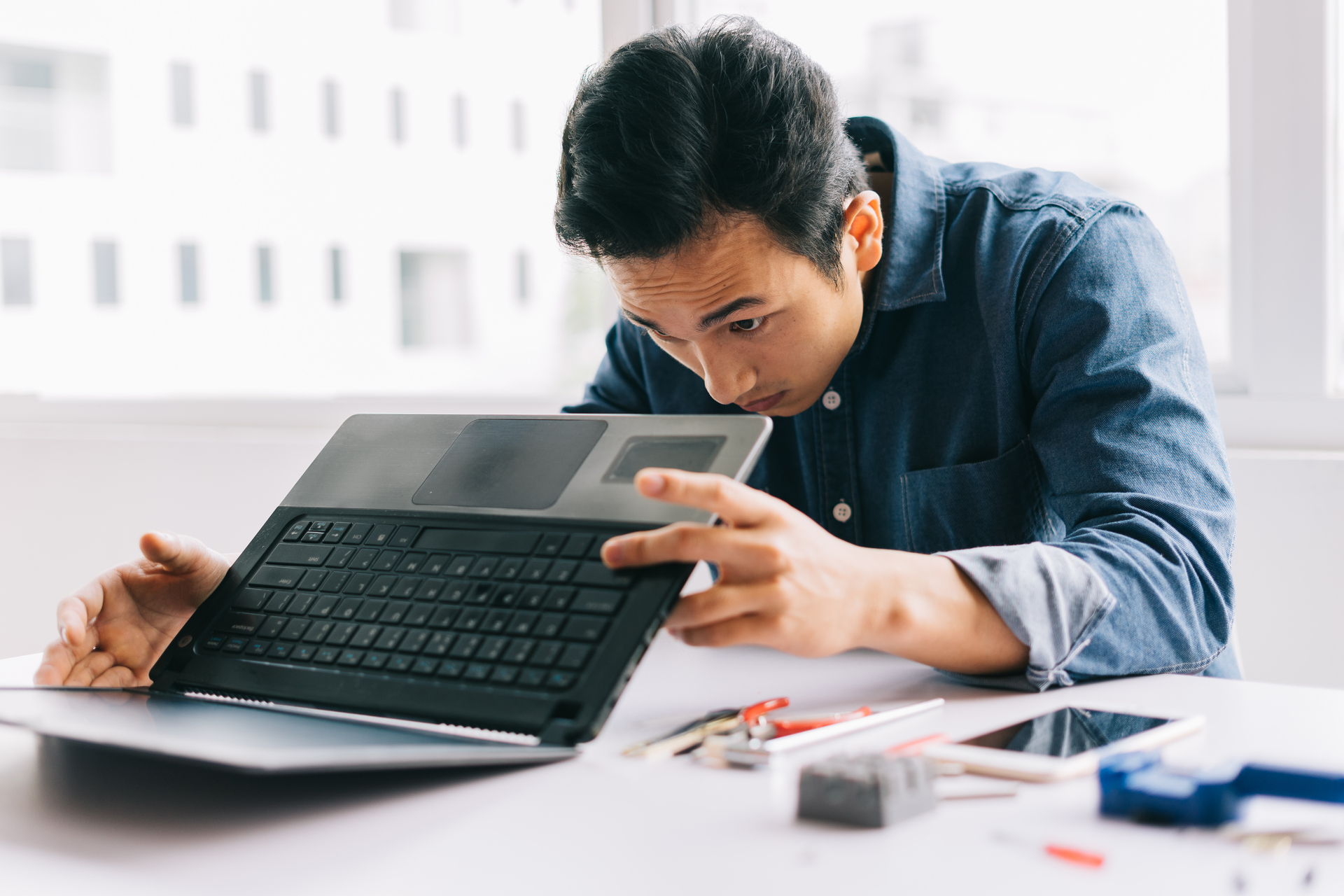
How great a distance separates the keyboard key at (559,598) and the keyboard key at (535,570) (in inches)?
0.7

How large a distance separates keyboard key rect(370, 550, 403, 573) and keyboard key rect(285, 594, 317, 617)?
5cm

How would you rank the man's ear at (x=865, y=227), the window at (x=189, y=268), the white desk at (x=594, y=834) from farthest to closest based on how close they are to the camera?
the window at (x=189, y=268)
the man's ear at (x=865, y=227)
the white desk at (x=594, y=834)

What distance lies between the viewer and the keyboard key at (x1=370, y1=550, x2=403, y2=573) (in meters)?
0.73

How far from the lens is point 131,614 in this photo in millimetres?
898

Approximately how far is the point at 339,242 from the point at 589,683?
1888 millimetres

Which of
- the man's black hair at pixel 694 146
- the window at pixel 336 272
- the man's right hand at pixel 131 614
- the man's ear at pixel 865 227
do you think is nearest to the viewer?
the man's right hand at pixel 131 614

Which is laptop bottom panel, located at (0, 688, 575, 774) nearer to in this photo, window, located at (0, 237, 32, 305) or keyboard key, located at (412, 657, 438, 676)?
keyboard key, located at (412, 657, 438, 676)

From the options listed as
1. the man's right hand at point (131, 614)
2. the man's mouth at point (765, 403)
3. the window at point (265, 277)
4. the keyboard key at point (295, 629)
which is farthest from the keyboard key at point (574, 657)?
the window at point (265, 277)

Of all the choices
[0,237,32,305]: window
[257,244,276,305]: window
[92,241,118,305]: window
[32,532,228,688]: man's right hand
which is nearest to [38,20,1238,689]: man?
[32,532,228,688]: man's right hand

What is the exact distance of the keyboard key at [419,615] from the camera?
69 cm

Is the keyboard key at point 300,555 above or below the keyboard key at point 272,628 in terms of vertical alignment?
above

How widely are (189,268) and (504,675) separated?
207 centimetres

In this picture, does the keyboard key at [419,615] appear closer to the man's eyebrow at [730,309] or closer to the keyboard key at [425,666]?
the keyboard key at [425,666]

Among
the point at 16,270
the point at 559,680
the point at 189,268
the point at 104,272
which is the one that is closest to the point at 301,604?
the point at 559,680
